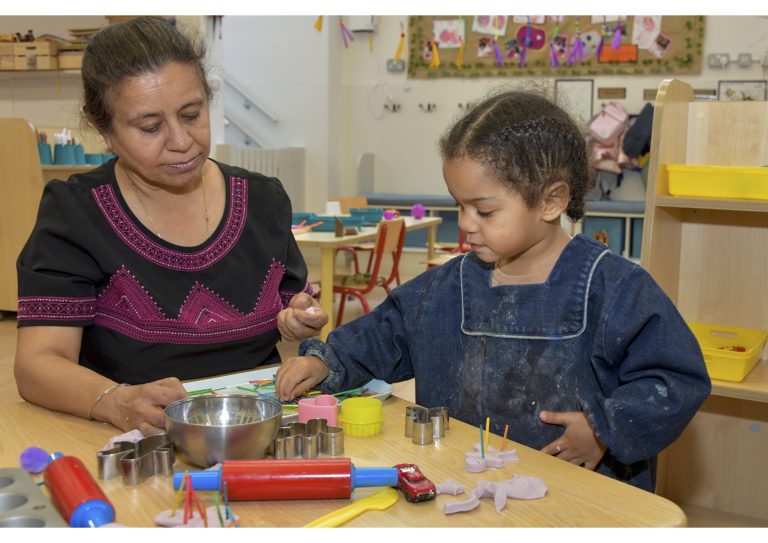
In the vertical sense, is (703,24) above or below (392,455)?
above

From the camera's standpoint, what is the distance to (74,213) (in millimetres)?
1455

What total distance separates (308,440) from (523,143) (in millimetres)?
593

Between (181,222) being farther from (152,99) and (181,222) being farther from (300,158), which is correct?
(300,158)

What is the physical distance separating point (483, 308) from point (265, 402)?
430mm

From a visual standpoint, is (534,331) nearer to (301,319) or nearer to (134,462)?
(301,319)

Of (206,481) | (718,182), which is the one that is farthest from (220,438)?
(718,182)

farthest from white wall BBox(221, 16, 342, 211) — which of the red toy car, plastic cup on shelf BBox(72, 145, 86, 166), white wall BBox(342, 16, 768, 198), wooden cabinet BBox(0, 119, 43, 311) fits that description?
the red toy car

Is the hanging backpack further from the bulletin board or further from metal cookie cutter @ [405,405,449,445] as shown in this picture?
metal cookie cutter @ [405,405,449,445]

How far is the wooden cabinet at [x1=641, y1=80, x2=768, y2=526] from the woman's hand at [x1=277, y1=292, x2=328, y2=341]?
1.25 metres

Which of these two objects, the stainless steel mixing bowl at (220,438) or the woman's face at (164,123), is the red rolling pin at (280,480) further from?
the woman's face at (164,123)

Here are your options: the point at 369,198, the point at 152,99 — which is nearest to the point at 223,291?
the point at 152,99

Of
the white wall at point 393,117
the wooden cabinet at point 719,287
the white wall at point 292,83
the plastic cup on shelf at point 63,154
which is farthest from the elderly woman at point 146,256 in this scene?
the white wall at point 292,83

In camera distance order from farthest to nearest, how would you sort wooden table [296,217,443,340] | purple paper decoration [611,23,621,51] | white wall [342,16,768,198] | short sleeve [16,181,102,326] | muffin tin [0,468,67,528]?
white wall [342,16,768,198]
purple paper decoration [611,23,621,51]
wooden table [296,217,443,340]
short sleeve [16,181,102,326]
muffin tin [0,468,67,528]

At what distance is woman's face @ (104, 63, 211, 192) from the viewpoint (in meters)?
1.42
